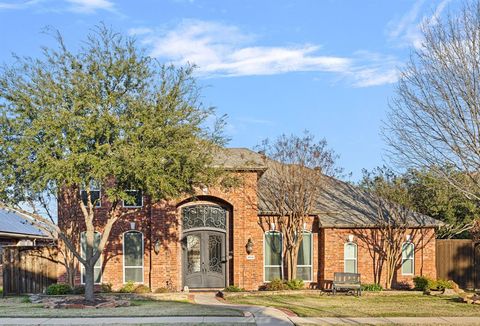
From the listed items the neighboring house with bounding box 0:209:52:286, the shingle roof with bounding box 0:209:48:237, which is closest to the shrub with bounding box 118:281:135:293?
the neighboring house with bounding box 0:209:52:286

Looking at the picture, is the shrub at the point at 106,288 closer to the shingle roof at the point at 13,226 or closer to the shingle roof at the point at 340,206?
the shingle roof at the point at 340,206

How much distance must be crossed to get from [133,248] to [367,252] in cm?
989

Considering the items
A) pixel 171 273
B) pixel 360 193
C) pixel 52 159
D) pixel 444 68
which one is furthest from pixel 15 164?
pixel 360 193

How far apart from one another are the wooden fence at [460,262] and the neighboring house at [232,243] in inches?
40.0

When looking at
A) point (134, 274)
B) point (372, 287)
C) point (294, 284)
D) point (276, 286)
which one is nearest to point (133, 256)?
point (134, 274)

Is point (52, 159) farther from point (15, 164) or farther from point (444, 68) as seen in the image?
point (444, 68)

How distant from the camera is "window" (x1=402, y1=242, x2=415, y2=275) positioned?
25922 mm

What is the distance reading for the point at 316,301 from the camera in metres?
20.9

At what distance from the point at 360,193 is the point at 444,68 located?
39.7 feet

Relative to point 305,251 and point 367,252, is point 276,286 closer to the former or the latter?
point 305,251

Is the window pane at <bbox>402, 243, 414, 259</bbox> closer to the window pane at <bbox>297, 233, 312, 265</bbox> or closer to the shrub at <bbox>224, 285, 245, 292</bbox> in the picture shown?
the window pane at <bbox>297, 233, 312, 265</bbox>

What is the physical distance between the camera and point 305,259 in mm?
25969

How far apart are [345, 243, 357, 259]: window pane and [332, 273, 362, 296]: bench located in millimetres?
1617

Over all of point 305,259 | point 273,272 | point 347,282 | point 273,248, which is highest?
point 273,248
